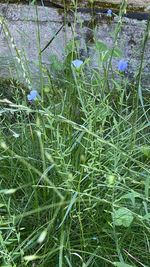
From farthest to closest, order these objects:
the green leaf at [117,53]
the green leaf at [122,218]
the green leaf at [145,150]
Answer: the green leaf at [117,53]
the green leaf at [145,150]
the green leaf at [122,218]

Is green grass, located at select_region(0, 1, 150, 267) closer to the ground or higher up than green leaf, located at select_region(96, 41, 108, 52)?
closer to the ground

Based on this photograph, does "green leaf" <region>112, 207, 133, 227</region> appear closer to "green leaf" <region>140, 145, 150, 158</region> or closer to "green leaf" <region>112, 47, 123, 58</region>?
"green leaf" <region>140, 145, 150, 158</region>

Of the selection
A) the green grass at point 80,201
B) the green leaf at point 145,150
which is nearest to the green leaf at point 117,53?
the green grass at point 80,201

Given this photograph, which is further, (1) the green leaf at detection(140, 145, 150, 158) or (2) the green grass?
(1) the green leaf at detection(140, 145, 150, 158)

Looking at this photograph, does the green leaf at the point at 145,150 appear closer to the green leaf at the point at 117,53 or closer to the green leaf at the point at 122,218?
the green leaf at the point at 122,218

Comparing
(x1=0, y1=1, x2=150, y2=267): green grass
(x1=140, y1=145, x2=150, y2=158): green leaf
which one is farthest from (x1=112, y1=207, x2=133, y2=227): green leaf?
(x1=140, y1=145, x2=150, y2=158): green leaf

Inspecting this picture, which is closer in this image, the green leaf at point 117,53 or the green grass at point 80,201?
the green grass at point 80,201

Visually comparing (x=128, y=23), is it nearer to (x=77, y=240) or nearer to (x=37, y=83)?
(x=37, y=83)

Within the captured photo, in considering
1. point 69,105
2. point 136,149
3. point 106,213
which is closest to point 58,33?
point 69,105

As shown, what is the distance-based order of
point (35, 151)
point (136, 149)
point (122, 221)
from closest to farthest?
point (122, 221) → point (136, 149) → point (35, 151)

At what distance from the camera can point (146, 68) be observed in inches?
88.9

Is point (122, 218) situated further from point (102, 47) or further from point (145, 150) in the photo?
point (102, 47)

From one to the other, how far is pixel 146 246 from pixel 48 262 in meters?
0.29

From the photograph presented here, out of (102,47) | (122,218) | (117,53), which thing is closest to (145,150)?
(122,218)
